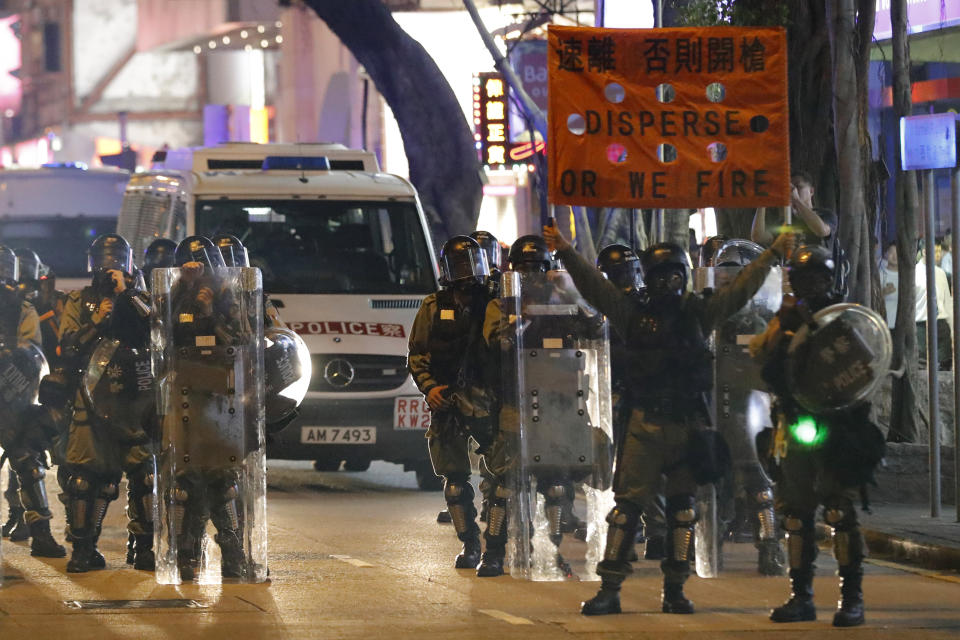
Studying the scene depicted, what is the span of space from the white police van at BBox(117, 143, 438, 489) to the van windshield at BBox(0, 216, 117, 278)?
17.5 ft

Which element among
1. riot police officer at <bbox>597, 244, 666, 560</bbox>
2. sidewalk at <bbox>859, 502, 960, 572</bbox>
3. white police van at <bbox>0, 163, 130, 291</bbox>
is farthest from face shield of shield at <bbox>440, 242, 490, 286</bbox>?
white police van at <bbox>0, 163, 130, 291</bbox>

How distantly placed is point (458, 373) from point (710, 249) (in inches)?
78.2

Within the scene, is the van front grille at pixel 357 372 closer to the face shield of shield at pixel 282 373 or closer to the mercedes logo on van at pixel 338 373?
the mercedes logo on van at pixel 338 373

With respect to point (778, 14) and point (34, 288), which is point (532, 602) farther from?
point (778, 14)

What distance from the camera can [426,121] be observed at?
23.0m

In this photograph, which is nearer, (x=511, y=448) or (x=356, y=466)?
(x=511, y=448)

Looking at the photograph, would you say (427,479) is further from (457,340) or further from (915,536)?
(915,536)

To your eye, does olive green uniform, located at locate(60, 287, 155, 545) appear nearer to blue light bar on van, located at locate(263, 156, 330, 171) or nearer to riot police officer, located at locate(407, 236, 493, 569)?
Result: riot police officer, located at locate(407, 236, 493, 569)

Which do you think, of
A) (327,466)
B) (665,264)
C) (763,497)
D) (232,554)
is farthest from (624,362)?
(327,466)

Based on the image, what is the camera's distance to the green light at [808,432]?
29.3 ft

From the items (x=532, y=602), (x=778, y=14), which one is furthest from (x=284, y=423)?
(x=778, y=14)

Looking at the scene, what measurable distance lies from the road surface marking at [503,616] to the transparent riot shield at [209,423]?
1.53 meters

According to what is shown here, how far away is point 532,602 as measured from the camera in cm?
964

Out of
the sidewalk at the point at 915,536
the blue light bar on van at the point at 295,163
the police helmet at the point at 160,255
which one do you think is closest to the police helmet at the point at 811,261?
the sidewalk at the point at 915,536
